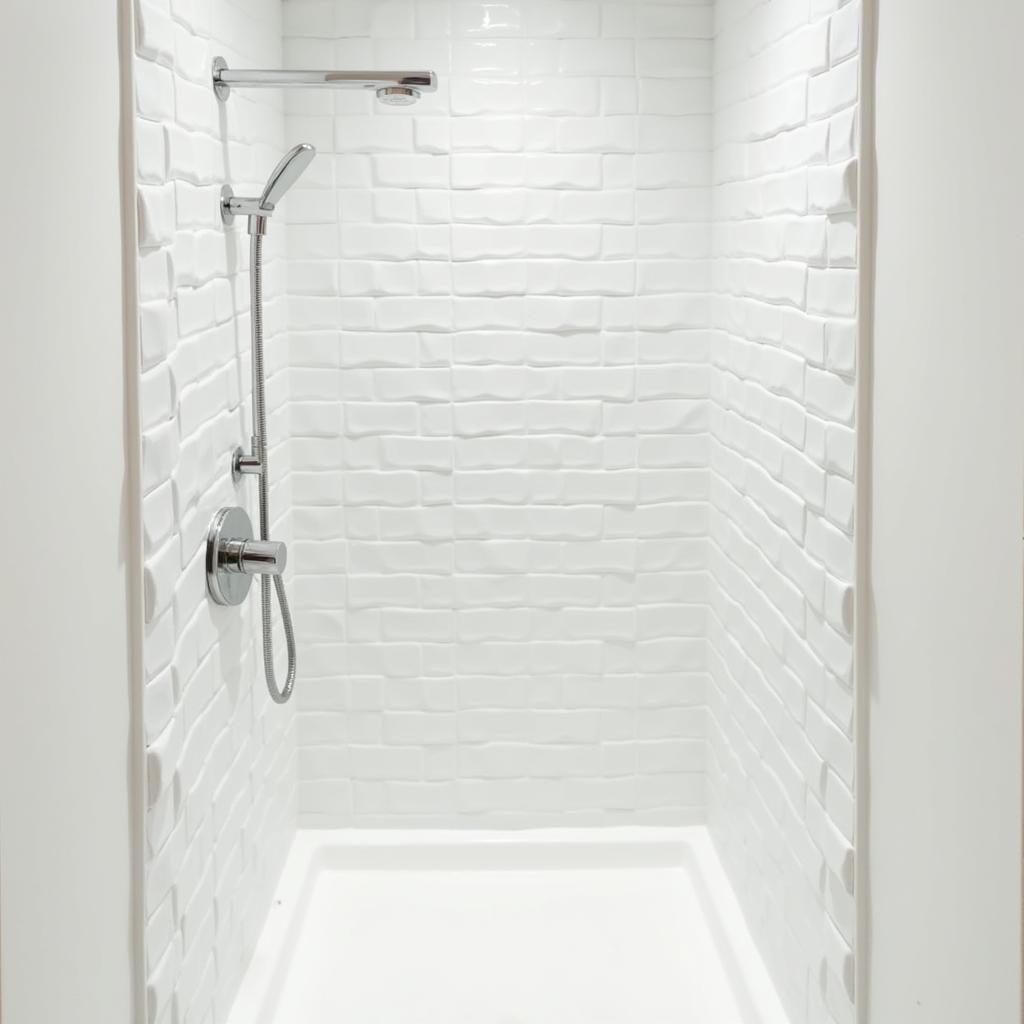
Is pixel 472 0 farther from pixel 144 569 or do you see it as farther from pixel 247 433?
pixel 144 569

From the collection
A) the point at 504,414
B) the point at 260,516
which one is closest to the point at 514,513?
the point at 504,414

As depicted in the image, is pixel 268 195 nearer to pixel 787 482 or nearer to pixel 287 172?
pixel 287 172

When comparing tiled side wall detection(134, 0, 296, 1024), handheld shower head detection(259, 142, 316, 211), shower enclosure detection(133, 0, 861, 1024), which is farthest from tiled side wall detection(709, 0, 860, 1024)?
tiled side wall detection(134, 0, 296, 1024)

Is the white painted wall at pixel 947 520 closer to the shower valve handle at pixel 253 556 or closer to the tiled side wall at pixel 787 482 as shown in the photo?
the tiled side wall at pixel 787 482

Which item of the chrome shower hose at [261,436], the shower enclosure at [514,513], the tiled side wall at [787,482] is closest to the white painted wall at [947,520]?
the tiled side wall at [787,482]

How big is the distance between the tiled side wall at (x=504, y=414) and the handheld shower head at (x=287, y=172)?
0.67 metres

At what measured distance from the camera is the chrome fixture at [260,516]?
2104mm

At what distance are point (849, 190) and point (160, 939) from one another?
4.54ft

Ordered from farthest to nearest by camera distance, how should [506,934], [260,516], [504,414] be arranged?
[504,414] < [506,934] < [260,516]

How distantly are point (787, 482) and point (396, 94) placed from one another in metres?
0.93

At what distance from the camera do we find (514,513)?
9.69ft

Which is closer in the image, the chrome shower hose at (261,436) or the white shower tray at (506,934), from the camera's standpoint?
the chrome shower hose at (261,436)

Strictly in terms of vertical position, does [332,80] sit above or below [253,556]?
above

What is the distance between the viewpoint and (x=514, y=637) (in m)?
2.99
